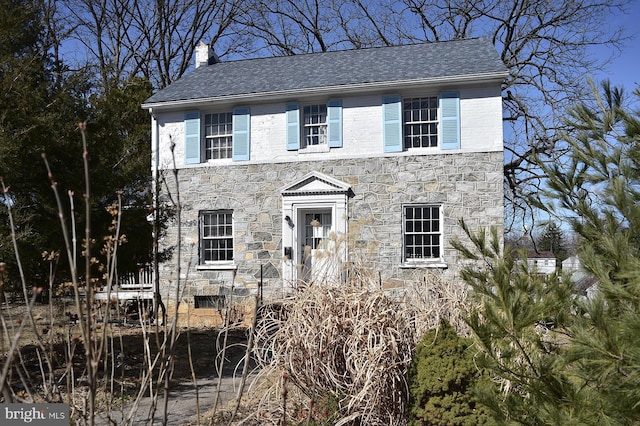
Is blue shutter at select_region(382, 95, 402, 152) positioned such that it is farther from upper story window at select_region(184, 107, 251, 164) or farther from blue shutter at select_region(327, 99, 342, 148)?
upper story window at select_region(184, 107, 251, 164)

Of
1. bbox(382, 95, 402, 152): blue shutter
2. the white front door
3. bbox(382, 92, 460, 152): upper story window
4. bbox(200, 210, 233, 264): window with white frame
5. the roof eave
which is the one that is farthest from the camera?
bbox(200, 210, 233, 264): window with white frame

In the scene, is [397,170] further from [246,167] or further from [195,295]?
[195,295]

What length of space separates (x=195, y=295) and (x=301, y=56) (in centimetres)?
753

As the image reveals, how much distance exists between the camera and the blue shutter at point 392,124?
13.3 m

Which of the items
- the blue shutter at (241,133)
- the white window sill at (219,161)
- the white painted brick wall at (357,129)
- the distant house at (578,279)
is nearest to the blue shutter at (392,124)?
the white painted brick wall at (357,129)

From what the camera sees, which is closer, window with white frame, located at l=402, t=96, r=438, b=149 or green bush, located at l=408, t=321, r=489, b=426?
green bush, located at l=408, t=321, r=489, b=426

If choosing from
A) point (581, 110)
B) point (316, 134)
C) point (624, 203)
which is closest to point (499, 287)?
point (624, 203)

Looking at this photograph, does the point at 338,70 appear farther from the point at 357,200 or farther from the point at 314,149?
the point at 357,200

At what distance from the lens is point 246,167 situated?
14.2m

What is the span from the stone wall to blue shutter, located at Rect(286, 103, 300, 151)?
454 mm

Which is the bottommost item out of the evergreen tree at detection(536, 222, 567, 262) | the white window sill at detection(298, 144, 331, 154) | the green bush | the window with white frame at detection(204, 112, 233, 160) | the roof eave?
the green bush

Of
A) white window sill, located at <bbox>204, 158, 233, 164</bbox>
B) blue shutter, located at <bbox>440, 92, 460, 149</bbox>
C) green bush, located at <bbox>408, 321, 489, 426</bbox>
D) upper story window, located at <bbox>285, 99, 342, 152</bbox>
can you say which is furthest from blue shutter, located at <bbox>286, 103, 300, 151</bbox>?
green bush, located at <bbox>408, 321, 489, 426</bbox>

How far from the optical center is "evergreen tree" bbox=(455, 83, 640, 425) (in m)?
2.23

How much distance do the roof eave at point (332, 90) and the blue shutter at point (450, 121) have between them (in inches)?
14.1
